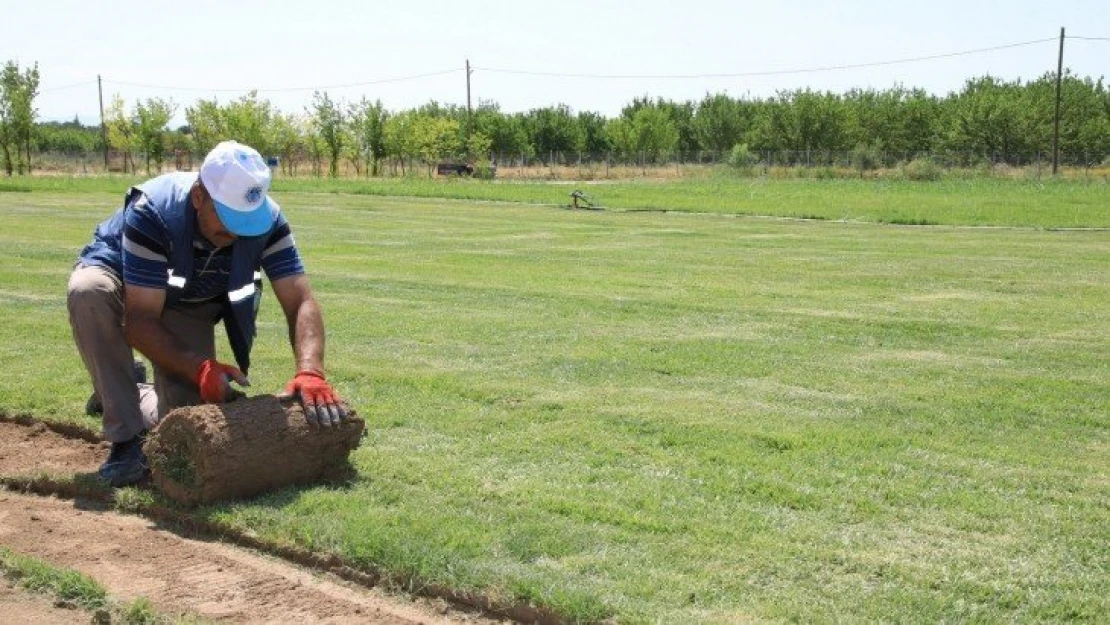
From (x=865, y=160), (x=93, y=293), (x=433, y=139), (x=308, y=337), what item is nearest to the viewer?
(x=93, y=293)

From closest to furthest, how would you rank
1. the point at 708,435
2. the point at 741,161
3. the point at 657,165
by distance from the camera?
the point at 708,435, the point at 741,161, the point at 657,165

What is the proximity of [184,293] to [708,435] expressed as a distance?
9.53 ft

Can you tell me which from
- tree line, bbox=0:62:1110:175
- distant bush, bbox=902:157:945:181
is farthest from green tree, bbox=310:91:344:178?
distant bush, bbox=902:157:945:181

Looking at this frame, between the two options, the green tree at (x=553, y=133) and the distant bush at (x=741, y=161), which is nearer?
the distant bush at (x=741, y=161)

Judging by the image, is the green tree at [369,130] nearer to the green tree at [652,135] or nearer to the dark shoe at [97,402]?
the green tree at [652,135]

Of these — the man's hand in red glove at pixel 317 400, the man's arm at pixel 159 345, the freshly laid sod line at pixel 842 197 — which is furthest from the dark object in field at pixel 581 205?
the man's arm at pixel 159 345

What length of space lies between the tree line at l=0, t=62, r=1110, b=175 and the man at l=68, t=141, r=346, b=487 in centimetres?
5916

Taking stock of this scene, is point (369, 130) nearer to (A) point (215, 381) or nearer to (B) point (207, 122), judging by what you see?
(B) point (207, 122)

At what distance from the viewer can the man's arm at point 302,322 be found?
19.1ft

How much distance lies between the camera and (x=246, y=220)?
18.2 ft

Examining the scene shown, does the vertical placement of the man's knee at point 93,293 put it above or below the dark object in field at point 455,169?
above

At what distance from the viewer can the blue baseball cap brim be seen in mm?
5512

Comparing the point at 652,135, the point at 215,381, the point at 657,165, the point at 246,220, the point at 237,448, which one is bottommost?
the point at 237,448

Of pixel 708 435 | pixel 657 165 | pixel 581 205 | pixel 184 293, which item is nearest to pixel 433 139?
pixel 657 165
